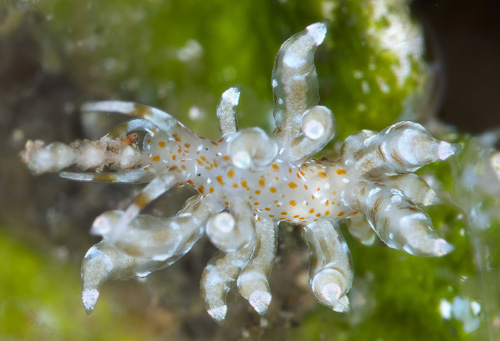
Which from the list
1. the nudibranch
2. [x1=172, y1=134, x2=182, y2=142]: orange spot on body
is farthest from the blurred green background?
[x1=172, y1=134, x2=182, y2=142]: orange spot on body

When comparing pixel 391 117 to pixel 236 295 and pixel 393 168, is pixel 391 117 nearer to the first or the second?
pixel 393 168

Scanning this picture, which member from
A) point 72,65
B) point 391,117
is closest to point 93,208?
point 72,65

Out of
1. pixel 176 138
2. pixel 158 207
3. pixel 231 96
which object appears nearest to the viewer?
pixel 176 138

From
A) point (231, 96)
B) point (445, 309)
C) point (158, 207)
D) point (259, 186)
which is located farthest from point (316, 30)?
point (445, 309)

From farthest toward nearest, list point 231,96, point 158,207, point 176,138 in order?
point 158,207 → point 231,96 → point 176,138

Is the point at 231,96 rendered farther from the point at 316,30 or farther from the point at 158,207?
the point at 158,207

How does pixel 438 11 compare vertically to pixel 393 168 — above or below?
above

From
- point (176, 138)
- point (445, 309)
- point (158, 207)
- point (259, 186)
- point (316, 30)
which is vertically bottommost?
point (445, 309)
